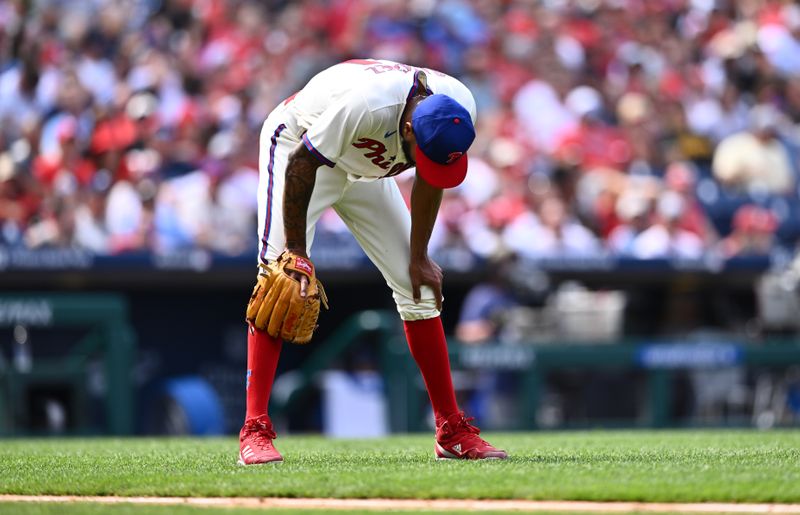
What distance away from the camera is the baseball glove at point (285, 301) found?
15.2 feet

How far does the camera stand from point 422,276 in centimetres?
488

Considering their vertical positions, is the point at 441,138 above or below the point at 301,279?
above

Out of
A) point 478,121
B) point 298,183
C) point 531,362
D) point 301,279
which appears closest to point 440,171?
point 298,183

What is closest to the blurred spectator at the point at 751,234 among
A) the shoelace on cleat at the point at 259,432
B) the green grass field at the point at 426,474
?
the green grass field at the point at 426,474

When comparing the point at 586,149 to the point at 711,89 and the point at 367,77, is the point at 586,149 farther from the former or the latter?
the point at 367,77

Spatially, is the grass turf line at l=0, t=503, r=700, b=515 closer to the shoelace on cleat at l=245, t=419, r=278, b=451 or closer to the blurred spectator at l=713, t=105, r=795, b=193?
the shoelace on cleat at l=245, t=419, r=278, b=451

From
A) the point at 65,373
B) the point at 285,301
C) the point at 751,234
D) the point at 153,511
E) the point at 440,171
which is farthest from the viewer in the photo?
the point at 751,234

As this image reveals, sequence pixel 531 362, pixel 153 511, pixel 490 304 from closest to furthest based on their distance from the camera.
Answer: pixel 153 511, pixel 531 362, pixel 490 304

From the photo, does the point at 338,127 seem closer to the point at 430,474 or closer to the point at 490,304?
the point at 430,474

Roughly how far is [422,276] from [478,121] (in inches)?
332

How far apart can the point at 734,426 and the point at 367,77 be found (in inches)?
259

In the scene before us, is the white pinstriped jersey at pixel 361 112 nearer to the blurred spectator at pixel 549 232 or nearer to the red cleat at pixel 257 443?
the red cleat at pixel 257 443

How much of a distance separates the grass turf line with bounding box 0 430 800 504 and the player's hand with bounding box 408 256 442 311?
2.14 feet

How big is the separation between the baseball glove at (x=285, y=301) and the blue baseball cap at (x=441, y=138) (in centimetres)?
58
